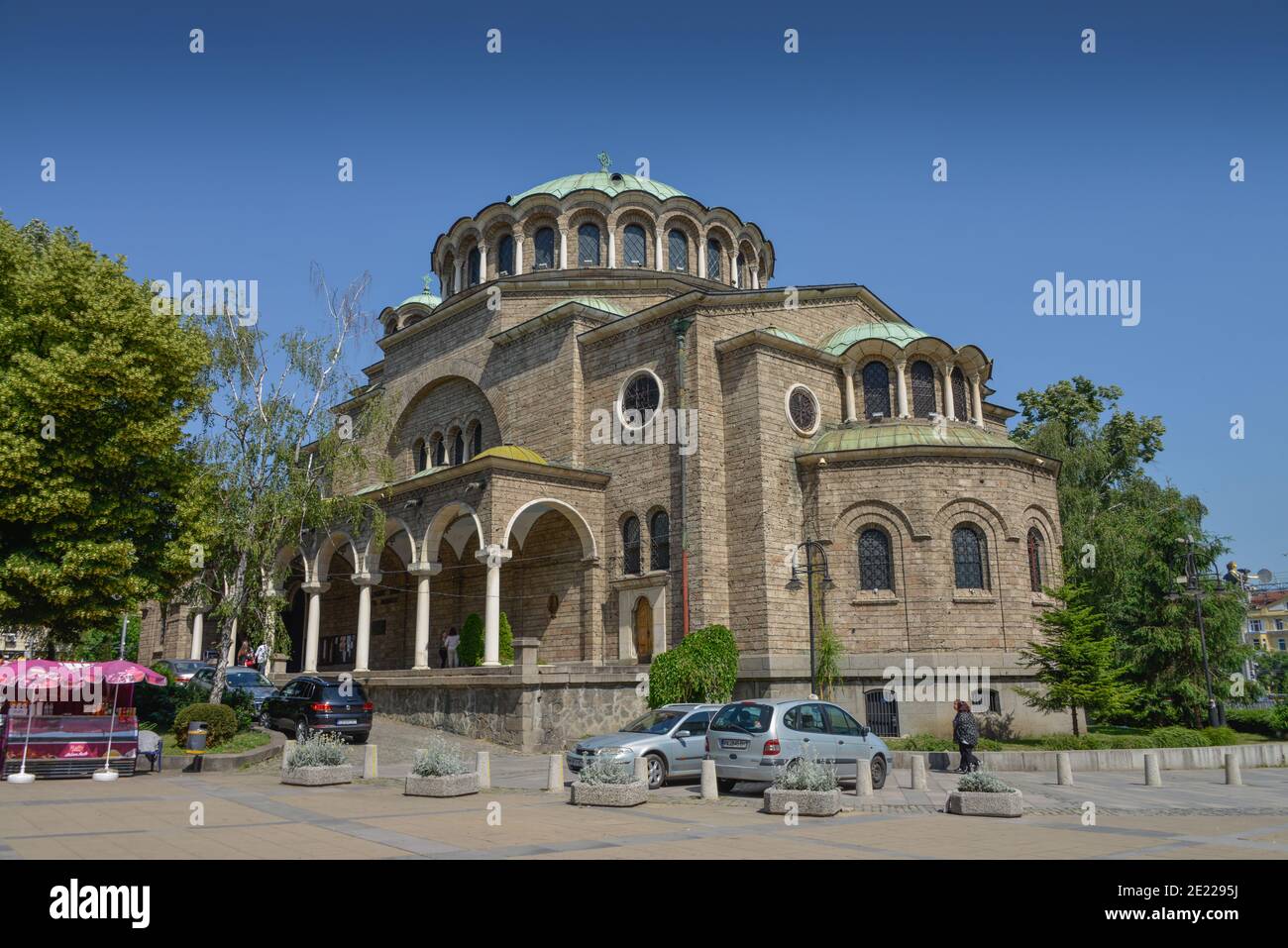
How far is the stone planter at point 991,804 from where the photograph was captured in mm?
12492

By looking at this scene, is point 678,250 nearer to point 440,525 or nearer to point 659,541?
point 659,541

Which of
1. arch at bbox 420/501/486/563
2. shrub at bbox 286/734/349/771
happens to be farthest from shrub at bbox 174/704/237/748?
arch at bbox 420/501/486/563

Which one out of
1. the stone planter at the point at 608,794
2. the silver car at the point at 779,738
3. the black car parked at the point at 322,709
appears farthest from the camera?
the black car parked at the point at 322,709

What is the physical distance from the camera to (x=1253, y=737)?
28312 millimetres

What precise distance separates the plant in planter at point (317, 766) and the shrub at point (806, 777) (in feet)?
23.8

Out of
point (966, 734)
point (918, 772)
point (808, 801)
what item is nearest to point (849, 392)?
Answer: point (966, 734)

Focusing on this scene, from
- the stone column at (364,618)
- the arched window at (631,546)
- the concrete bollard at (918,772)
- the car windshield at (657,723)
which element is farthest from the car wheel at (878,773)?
the stone column at (364,618)

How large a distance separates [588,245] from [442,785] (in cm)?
2458

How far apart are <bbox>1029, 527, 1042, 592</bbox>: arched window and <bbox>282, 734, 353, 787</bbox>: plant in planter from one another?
18.8 meters

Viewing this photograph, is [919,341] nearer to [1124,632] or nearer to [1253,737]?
[1124,632]

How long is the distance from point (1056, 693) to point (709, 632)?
8.18 m

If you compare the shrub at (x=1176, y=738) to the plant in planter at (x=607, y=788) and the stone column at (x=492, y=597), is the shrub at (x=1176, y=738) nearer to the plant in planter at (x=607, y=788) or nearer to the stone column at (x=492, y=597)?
the plant in planter at (x=607, y=788)
